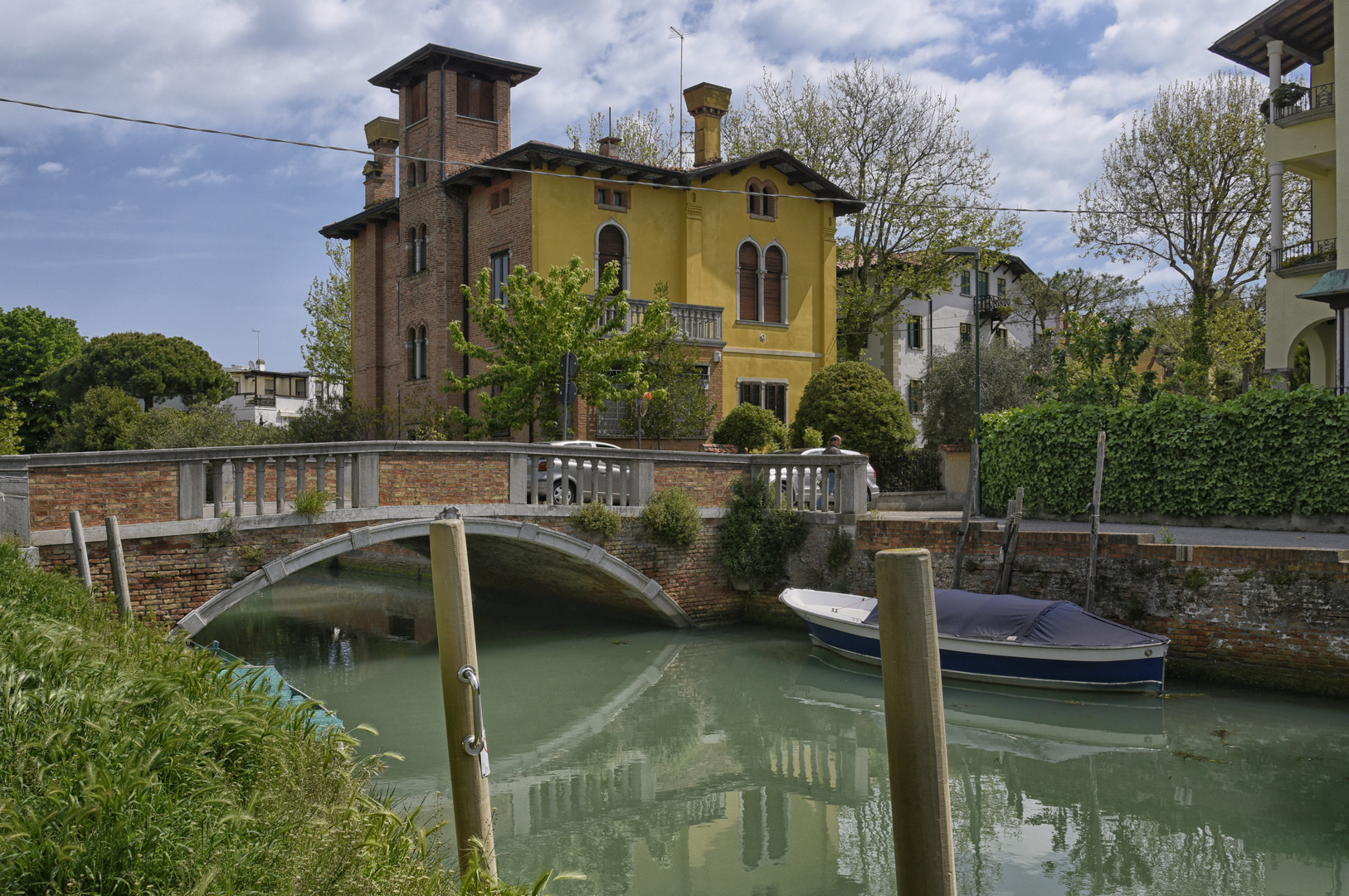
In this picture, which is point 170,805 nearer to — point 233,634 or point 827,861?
point 827,861

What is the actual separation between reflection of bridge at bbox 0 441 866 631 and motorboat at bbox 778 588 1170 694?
364cm

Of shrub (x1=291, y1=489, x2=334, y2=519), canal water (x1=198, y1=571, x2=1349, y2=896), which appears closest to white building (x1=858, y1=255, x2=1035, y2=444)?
canal water (x1=198, y1=571, x2=1349, y2=896)

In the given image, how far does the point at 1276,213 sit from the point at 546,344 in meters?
16.6

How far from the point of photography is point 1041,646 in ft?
40.1

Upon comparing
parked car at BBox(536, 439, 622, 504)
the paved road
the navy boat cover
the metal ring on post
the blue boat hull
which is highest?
parked car at BBox(536, 439, 622, 504)

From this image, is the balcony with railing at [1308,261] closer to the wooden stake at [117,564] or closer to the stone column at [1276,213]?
the stone column at [1276,213]

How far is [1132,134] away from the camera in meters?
29.8

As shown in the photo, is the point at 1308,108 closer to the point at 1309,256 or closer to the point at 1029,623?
the point at 1309,256

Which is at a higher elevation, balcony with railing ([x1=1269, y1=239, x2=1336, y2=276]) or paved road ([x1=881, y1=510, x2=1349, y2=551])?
balcony with railing ([x1=1269, y1=239, x2=1336, y2=276])

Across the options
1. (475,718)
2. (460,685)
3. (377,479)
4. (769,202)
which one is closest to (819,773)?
(475,718)

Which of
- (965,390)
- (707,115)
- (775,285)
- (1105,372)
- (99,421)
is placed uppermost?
(707,115)

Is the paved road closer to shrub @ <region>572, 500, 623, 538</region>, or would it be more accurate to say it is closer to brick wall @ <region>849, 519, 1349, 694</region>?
brick wall @ <region>849, 519, 1349, 694</region>

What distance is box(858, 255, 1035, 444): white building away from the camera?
1353 inches

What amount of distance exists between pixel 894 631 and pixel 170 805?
2.59 metres
